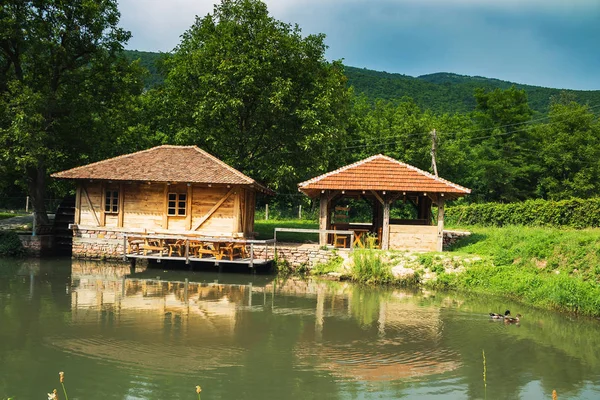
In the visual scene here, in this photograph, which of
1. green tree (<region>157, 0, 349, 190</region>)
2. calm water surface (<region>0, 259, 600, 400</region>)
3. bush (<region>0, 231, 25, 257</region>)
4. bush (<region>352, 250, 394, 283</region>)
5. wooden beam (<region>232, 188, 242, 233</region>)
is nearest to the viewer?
calm water surface (<region>0, 259, 600, 400</region>)

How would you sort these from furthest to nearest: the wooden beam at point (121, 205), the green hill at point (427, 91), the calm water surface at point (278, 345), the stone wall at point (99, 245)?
the green hill at point (427, 91)
the wooden beam at point (121, 205)
the stone wall at point (99, 245)
the calm water surface at point (278, 345)

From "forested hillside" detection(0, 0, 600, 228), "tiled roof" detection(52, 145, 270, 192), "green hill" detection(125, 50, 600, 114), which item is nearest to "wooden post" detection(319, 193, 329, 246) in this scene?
"tiled roof" detection(52, 145, 270, 192)

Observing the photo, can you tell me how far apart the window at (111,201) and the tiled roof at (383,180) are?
831cm

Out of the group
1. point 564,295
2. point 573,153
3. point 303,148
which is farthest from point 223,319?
point 573,153

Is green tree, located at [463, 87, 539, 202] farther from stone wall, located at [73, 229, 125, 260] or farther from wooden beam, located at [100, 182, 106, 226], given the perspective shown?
stone wall, located at [73, 229, 125, 260]

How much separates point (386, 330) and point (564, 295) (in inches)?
216

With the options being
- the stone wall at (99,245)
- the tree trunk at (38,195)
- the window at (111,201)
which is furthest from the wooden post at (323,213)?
the tree trunk at (38,195)

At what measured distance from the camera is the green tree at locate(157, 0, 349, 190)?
25.6 m

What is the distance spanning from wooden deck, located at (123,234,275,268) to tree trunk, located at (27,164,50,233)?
207 inches

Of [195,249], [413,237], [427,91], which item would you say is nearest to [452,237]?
[413,237]

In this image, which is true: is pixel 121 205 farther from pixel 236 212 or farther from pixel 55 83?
pixel 55 83

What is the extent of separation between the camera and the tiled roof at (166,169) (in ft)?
70.4

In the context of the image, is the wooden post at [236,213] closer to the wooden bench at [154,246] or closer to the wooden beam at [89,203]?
the wooden bench at [154,246]

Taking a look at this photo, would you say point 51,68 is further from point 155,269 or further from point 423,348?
point 423,348
